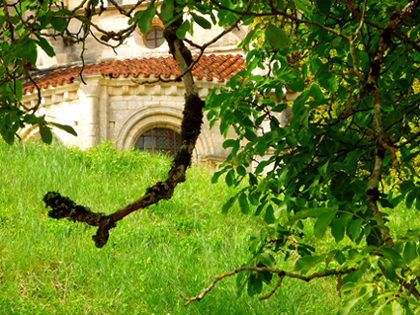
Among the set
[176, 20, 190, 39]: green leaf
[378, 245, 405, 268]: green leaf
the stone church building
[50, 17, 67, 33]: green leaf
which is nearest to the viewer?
[378, 245, 405, 268]: green leaf

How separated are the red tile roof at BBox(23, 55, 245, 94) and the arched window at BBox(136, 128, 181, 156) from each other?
1526 mm

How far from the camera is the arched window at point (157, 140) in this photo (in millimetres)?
12922

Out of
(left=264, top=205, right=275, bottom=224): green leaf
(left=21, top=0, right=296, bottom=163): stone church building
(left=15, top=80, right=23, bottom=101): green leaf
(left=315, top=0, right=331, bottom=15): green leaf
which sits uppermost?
(left=21, top=0, right=296, bottom=163): stone church building

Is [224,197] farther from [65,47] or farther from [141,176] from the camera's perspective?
[65,47]

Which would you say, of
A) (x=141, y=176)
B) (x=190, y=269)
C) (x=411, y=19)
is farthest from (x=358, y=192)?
(x=141, y=176)

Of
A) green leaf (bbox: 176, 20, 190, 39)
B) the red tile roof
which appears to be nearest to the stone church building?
the red tile roof

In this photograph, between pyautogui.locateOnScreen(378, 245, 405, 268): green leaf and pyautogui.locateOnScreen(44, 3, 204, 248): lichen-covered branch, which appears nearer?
pyautogui.locateOnScreen(378, 245, 405, 268): green leaf

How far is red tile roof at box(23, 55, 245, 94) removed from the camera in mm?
12109

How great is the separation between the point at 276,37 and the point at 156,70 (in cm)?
1077

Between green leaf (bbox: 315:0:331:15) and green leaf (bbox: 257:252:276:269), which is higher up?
green leaf (bbox: 315:0:331:15)

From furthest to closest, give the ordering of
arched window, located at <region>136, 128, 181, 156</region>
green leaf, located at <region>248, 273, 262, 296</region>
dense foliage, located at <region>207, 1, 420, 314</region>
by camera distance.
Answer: arched window, located at <region>136, 128, 181, 156</region> → green leaf, located at <region>248, 273, 262, 296</region> → dense foliage, located at <region>207, 1, 420, 314</region>

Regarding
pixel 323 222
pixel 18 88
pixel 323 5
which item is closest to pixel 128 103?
pixel 18 88

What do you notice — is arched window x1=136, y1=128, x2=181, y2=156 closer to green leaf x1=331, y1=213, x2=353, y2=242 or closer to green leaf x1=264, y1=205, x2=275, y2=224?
green leaf x1=264, y1=205, x2=275, y2=224

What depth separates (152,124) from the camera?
12.7m
